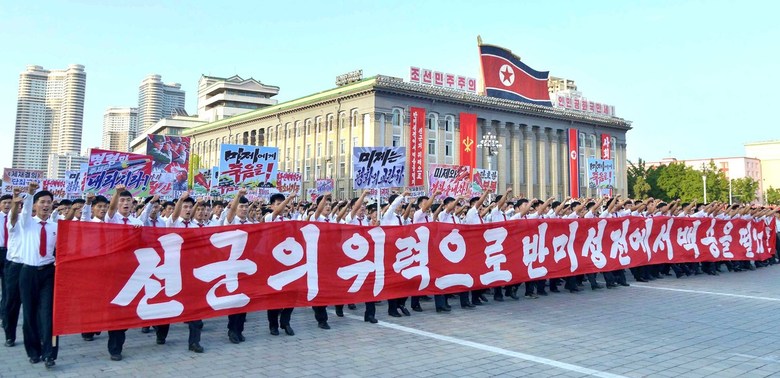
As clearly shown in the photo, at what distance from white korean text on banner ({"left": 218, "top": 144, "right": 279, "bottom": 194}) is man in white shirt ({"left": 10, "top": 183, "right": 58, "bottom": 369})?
7.30 meters

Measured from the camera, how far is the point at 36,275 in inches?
233

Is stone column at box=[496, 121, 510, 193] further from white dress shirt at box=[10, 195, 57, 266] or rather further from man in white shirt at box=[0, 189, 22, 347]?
white dress shirt at box=[10, 195, 57, 266]

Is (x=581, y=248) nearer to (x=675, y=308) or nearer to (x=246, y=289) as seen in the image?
(x=675, y=308)

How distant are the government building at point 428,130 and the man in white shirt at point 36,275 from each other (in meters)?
40.7

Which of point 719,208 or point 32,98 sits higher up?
point 32,98

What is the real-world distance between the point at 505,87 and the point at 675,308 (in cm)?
4656

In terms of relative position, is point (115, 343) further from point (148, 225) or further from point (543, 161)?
point (543, 161)

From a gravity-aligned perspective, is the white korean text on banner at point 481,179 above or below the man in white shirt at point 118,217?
above

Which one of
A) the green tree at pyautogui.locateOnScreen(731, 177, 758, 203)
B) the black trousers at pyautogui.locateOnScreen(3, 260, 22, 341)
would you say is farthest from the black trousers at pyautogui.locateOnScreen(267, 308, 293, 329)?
the green tree at pyautogui.locateOnScreen(731, 177, 758, 203)

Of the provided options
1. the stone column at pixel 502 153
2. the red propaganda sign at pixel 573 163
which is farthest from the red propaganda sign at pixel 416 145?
the red propaganda sign at pixel 573 163

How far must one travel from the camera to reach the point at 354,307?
952cm

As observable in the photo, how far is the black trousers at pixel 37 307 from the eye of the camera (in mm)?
5773

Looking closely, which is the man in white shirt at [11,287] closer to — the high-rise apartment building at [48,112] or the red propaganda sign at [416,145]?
the red propaganda sign at [416,145]

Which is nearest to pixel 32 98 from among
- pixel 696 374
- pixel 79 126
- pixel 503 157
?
pixel 79 126
